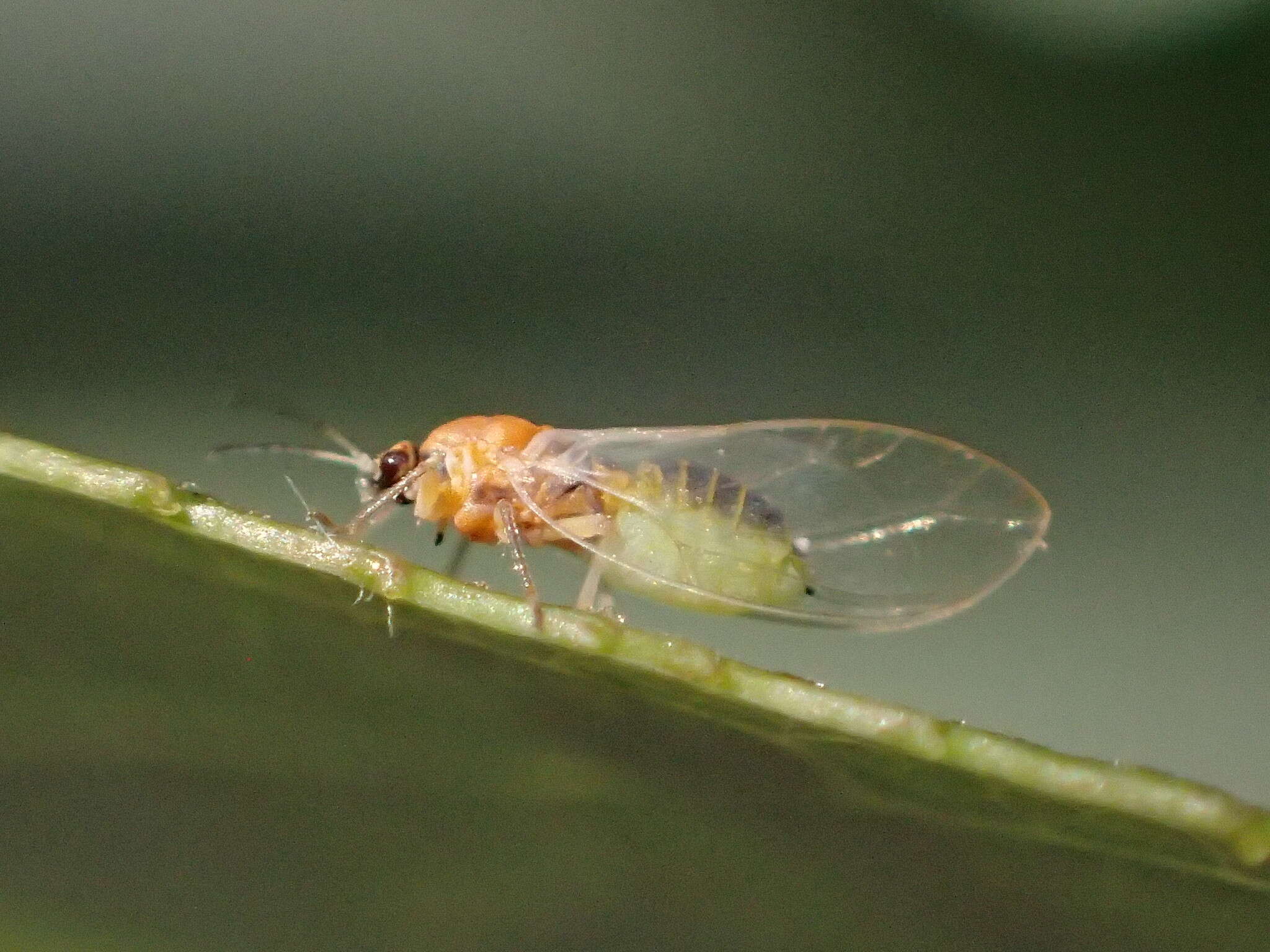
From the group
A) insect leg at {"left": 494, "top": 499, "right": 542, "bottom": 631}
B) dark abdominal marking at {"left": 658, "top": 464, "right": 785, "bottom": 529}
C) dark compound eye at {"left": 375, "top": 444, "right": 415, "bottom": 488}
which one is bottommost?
insect leg at {"left": 494, "top": 499, "right": 542, "bottom": 631}

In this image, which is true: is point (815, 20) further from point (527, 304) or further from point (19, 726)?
point (19, 726)

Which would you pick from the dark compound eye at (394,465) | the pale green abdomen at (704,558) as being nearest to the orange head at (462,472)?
the dark compound eye at (394,465)

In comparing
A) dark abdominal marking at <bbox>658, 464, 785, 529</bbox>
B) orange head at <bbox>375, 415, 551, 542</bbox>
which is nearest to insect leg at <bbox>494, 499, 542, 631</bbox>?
orange head at <bbox>375, 415, 551, 542</bbox>

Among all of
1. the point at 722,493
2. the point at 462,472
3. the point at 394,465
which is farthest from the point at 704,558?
the point at 394,465

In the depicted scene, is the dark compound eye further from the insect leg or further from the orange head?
the insect leg

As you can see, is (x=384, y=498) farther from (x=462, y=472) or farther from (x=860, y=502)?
(x=860, y=502)
